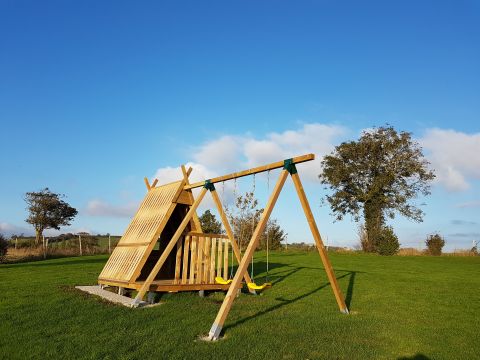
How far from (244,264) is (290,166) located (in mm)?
2085

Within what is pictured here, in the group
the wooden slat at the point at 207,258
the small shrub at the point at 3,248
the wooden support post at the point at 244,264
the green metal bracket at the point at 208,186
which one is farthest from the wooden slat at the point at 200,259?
the small shrub at the point at 3,248

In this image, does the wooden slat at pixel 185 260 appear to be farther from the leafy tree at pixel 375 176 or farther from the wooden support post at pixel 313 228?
the leafy tree at pixel 375 176

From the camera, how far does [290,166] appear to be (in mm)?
8109

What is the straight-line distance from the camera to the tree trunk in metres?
38.1

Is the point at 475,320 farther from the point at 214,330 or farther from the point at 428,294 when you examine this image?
the point at 214,330

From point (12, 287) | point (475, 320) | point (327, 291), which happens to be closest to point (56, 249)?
point (12, 287)

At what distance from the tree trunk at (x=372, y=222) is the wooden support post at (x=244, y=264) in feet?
106

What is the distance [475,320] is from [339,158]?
33.7m

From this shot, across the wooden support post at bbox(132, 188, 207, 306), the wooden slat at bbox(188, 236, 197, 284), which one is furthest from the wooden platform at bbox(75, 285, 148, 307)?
the wooden slat at bbox(188, 236, 197, 284)

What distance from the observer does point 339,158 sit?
1631 inches

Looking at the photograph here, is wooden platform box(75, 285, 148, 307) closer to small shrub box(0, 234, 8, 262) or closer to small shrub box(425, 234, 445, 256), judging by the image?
small shrub box(0, 234, 8, 262)

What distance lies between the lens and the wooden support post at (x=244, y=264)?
667cm

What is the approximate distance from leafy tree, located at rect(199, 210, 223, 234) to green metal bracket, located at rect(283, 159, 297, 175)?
89.5 feet

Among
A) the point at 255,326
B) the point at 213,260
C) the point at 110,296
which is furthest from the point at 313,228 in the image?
the point at 110,296
